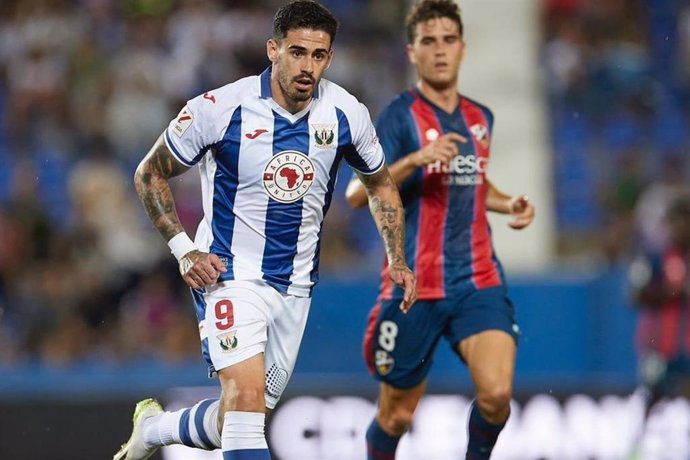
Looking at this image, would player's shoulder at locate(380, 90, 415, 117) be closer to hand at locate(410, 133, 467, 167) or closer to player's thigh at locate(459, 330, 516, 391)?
hand at locate(410, 133, 467, 167)

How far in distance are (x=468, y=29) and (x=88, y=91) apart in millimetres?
4141

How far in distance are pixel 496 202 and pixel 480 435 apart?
4.09 feet

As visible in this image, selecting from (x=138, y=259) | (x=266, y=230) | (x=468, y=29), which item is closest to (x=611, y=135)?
(x=468, y=29)

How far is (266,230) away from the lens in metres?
6.39

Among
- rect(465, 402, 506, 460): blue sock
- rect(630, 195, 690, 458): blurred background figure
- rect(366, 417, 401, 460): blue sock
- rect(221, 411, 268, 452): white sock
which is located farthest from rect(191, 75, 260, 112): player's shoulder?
rect(630, 195, 690, 458): blurred background figure

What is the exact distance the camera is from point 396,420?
24.7 ft

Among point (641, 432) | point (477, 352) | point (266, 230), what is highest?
point (266, 230)

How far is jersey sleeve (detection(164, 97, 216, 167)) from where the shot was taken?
20.5 ft

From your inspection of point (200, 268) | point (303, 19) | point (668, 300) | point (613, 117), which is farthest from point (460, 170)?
point (613, 117)

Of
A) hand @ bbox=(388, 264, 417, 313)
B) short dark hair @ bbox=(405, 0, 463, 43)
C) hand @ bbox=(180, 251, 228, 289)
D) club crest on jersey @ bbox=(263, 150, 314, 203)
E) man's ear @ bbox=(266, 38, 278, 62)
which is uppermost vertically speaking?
short dark hair @ bbox=(405, 0, 463, 43)

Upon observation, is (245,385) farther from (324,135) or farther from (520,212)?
(520,212)

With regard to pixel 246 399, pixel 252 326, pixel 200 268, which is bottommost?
pixel 246 399

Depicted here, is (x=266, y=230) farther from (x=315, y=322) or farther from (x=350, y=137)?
(x=315, y=322)

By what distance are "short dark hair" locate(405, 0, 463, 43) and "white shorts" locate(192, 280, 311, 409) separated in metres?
Result: 1.74
